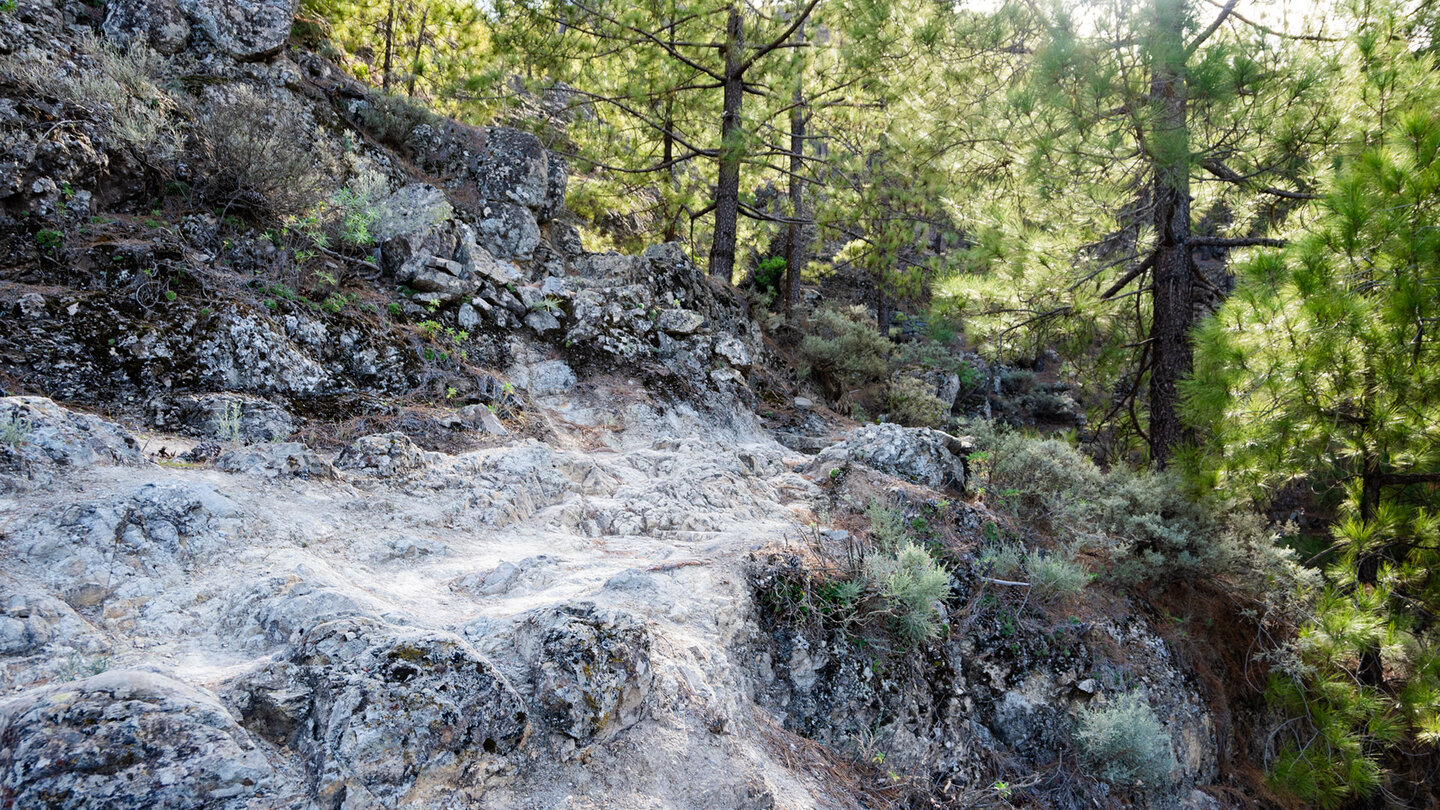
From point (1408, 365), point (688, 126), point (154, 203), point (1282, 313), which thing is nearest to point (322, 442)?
point (154, 203)

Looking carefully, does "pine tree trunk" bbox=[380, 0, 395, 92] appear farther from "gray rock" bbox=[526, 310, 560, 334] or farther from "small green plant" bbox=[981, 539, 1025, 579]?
"small green plant" bbox=[981, 539, 1025, 579]

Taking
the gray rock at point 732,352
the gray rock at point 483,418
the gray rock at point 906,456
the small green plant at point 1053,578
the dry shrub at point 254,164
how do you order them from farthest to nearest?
the gray rock at point 732,352 < the gray rock at point 906,456 < the dry shrub at point 254,164 < the gray rock at point 483,418 < the small green plant at point 1053,578

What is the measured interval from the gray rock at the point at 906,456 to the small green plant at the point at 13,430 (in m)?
5.47

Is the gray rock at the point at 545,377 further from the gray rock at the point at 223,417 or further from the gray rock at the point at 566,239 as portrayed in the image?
the gray rock at the point at 566,239

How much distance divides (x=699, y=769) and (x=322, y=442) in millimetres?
3687

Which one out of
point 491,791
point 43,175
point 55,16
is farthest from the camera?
point 55,16

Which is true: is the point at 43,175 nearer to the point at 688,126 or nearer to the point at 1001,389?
the point at 688,126

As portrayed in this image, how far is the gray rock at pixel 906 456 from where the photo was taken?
628 cm

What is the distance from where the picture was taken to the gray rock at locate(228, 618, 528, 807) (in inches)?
78.5

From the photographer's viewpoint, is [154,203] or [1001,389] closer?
[154,203]

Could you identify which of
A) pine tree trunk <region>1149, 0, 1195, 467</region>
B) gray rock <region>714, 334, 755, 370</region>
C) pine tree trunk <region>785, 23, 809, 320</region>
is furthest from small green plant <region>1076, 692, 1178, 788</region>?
pine tree trunk <region>785, 23, 809, 320</region>

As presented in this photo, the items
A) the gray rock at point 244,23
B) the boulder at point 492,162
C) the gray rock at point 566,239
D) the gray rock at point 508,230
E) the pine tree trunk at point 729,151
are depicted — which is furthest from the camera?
the gray rock at point 566,239

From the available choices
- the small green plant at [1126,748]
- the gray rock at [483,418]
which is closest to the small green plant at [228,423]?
the gray rock at [483,418]

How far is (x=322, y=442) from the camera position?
4660 millimetres
